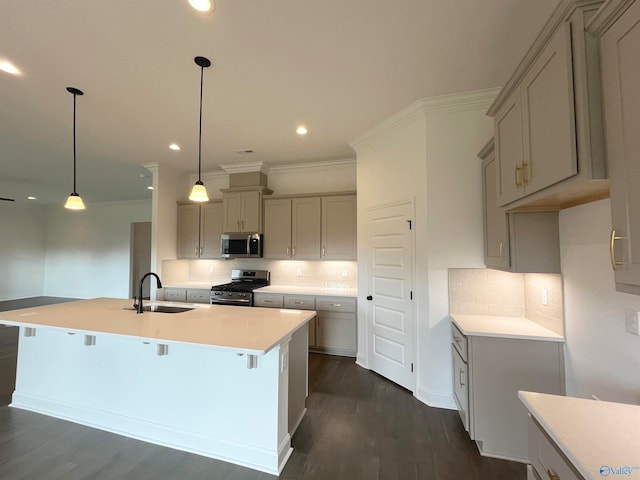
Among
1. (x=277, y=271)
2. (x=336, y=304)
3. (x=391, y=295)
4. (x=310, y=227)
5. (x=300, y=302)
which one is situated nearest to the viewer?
(x=391, y=295)

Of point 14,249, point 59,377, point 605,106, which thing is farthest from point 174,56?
point 14,249

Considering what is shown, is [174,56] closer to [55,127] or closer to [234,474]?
[55,127]

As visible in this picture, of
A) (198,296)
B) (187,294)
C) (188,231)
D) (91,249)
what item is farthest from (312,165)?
(91,249)

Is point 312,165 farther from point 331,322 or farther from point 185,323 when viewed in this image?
point 185,323

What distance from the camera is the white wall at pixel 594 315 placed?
4.35 feet

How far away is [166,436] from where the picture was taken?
6.45 feet

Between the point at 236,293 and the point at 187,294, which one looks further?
the point at 187,294

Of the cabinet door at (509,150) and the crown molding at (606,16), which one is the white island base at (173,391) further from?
the crown molding at (606,16)

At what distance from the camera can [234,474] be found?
1.70 meters

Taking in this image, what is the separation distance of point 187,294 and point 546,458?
178 inches

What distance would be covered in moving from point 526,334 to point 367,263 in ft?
5.69

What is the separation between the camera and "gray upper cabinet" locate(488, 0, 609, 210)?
102 cm

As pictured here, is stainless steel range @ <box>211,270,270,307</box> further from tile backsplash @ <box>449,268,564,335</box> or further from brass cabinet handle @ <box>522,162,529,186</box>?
brass cabinet handle @ <box>522,162,529,186</box>

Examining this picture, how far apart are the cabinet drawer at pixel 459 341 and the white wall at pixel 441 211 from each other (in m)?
0.09
